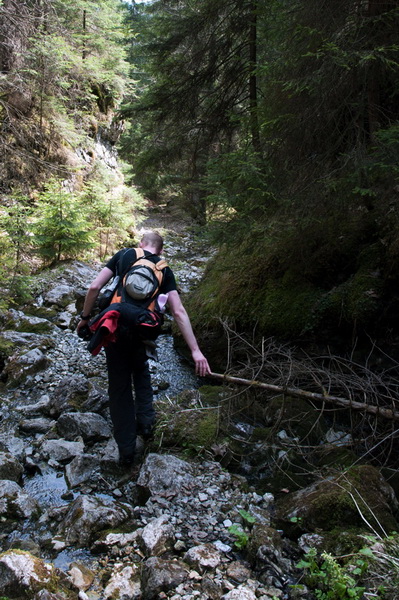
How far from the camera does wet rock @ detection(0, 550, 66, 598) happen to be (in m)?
2.22

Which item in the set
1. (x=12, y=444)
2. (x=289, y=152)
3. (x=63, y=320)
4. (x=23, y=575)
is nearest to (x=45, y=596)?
(x=23, y=575)

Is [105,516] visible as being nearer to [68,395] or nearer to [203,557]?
[203,557]

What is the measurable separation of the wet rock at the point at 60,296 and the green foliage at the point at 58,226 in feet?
6.16

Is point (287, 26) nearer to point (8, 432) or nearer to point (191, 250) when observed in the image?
point (8, 432)

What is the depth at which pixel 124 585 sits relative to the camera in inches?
96.8

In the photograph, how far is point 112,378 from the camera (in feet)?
12.9

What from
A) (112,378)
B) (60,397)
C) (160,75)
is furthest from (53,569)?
(160,75)

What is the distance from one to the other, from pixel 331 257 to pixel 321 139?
66.2 inches

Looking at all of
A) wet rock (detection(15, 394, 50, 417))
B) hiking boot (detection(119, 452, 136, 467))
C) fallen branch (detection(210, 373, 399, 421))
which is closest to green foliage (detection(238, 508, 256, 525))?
fallen branch (detection(210, 373, 399, 421))

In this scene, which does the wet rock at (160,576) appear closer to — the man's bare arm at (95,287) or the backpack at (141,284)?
the backpack at (141,284)

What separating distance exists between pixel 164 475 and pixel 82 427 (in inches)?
51.3

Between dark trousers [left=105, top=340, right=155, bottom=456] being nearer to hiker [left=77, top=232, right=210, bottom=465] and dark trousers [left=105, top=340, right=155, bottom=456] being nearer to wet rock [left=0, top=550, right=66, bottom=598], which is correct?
hiker [left=77, top=232, right=210, bottom=465]

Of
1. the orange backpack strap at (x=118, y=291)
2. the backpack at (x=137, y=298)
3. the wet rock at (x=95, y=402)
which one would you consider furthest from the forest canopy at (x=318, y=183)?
the wet rock at (x=95, y=402)

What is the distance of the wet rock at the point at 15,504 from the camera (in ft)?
10.3
